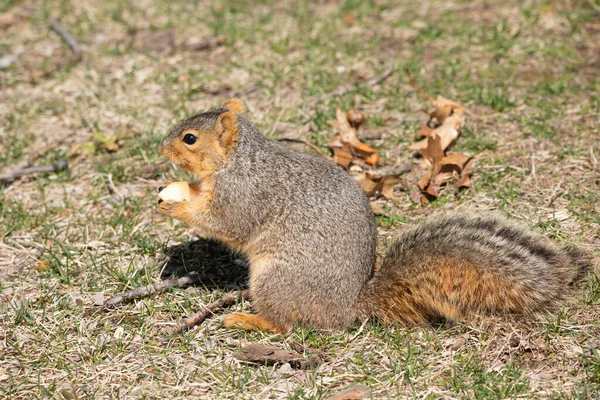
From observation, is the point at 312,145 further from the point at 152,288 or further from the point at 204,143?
the point at 152,288

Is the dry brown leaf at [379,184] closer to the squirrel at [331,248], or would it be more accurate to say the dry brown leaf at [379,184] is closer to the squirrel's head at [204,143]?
the squirrel at [331,248]

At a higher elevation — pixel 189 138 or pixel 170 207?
pixel 189 138

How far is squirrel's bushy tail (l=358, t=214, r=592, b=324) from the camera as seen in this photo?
3.03 meters

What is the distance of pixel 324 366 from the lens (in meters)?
3.10

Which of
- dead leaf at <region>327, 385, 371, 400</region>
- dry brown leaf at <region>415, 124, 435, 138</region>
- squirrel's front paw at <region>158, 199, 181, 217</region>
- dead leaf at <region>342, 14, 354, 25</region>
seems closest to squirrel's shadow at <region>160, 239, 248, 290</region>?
squirrel's front paw at <region>158, 199, 181, 217</region>

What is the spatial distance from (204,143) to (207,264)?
2.73ft

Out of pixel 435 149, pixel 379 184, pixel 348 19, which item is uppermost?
pixel 348 19

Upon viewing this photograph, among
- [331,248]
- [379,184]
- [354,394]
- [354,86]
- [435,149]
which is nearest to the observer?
[354,394]

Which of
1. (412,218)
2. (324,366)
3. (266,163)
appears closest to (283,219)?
(266,163)

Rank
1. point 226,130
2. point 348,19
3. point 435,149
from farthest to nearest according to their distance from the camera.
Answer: point 348,19
point 435,149
point 226,130

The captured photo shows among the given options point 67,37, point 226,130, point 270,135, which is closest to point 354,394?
point 226,130

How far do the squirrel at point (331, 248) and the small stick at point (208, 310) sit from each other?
5.7 inches

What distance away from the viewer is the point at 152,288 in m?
3.67

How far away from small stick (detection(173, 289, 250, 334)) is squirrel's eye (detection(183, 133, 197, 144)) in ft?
2.68
